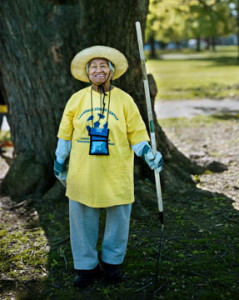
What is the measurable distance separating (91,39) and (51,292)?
2.72m

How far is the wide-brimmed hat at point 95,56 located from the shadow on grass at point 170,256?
5.08 feet

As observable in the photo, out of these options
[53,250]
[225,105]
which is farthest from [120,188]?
[225,105]

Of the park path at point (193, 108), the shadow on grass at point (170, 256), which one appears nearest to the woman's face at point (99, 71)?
the shadow on grass at point (170, 256)

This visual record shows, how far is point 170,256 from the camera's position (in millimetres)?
4051

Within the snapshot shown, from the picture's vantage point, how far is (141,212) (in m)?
4.94

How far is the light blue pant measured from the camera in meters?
3.60

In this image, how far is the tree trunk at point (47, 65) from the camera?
514cm

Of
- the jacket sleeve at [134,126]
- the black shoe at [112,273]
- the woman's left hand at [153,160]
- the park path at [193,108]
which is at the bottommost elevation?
the park path at [193,108]

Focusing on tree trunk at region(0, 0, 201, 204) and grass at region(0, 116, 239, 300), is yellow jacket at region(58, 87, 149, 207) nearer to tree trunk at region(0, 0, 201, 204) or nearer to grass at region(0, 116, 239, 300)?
grass at region(0, 116, 239, 300)

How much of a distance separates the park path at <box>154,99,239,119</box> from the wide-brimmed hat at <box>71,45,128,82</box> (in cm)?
754

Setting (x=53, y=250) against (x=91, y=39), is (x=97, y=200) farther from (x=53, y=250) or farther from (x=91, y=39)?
(x=91, y=39)

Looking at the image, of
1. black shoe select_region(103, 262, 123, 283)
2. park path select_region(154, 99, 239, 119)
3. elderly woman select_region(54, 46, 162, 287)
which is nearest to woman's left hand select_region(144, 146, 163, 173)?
elderly woman select_region(54, 46, 162, 287)

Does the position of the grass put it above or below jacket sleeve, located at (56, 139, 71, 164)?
below

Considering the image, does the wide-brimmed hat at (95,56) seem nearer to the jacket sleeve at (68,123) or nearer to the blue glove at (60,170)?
the jacket sleeve at (68,123)
